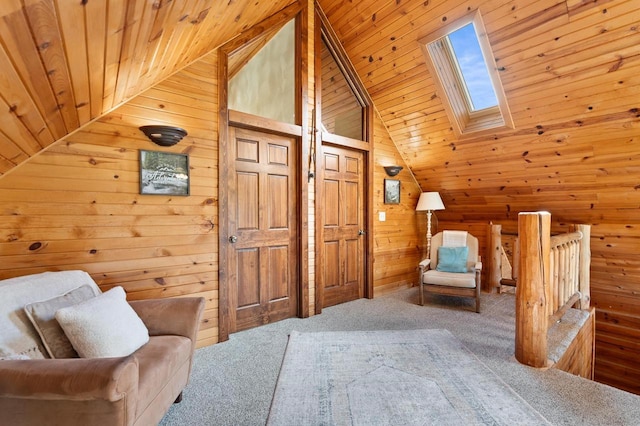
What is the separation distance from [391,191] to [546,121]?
1.98 metres

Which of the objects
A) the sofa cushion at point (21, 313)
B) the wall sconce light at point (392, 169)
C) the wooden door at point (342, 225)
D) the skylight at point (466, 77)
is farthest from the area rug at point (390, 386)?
the skylight at point (466, 77)

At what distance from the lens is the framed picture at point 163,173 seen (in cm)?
244

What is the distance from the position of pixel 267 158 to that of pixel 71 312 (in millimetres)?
2199

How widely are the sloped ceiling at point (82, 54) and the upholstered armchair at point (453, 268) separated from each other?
133 inches

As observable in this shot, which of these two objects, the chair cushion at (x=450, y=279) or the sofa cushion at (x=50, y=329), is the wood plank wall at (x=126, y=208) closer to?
the sofa cushion at (x=50, y=329)

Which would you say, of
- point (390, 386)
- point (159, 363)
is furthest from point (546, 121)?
point (159, 363)

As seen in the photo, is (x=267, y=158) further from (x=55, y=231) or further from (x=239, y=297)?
(x=55, y=231)

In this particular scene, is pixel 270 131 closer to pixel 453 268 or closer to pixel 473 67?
pixel 473 67

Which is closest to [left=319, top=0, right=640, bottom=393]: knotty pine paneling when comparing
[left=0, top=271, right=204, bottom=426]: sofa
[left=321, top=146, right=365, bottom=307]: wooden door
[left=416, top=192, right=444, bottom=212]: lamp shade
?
[left=416, top=192, right=444, bottom=212]: lamp shade

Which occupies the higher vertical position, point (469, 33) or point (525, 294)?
point (469, 33)

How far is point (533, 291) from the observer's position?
7.59 ft

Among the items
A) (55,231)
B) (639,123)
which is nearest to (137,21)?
(55,231)

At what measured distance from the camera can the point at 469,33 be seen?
325cm

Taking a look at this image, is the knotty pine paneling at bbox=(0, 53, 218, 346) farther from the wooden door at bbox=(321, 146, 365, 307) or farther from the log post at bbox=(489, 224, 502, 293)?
the log post at bbox=(489, 224, 502, 293)
